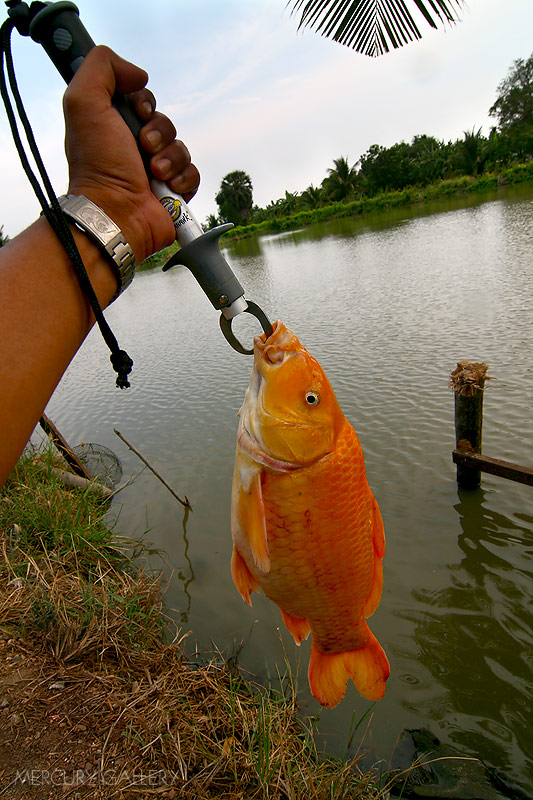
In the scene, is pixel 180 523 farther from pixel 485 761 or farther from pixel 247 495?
pixel 247 495

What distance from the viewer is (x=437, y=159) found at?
178 ft

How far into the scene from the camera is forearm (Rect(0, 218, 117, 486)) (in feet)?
2.95

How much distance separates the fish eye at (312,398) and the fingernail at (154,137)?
94cm

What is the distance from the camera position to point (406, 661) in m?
3.70

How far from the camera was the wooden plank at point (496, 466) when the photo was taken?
4.22m

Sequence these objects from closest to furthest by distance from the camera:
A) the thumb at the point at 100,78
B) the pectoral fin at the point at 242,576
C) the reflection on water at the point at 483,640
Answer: the thumb at the point at 100,78
the pectoral fin at the point at 242,576
the reflection on water at the point at 483,640

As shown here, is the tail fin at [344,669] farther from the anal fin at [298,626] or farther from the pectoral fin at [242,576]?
the pectoral fin at [242,576]

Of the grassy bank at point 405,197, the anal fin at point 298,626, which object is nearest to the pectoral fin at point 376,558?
the anal fin at point 298,626

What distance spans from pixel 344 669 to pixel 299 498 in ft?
2.73

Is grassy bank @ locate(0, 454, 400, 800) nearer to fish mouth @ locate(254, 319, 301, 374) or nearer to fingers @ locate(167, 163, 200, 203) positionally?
fish mouth @ locate(254, 319, 301, 374)

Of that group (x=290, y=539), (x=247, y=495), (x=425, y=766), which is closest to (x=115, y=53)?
(x=247, y=495)

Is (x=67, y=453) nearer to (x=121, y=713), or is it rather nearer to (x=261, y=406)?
(x=121, y=713)

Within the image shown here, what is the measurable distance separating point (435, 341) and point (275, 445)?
8.78 m

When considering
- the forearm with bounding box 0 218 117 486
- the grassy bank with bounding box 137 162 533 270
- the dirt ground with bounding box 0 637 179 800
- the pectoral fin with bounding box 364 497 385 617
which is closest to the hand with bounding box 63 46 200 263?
the forearm with bounding box 0 218 117 486
